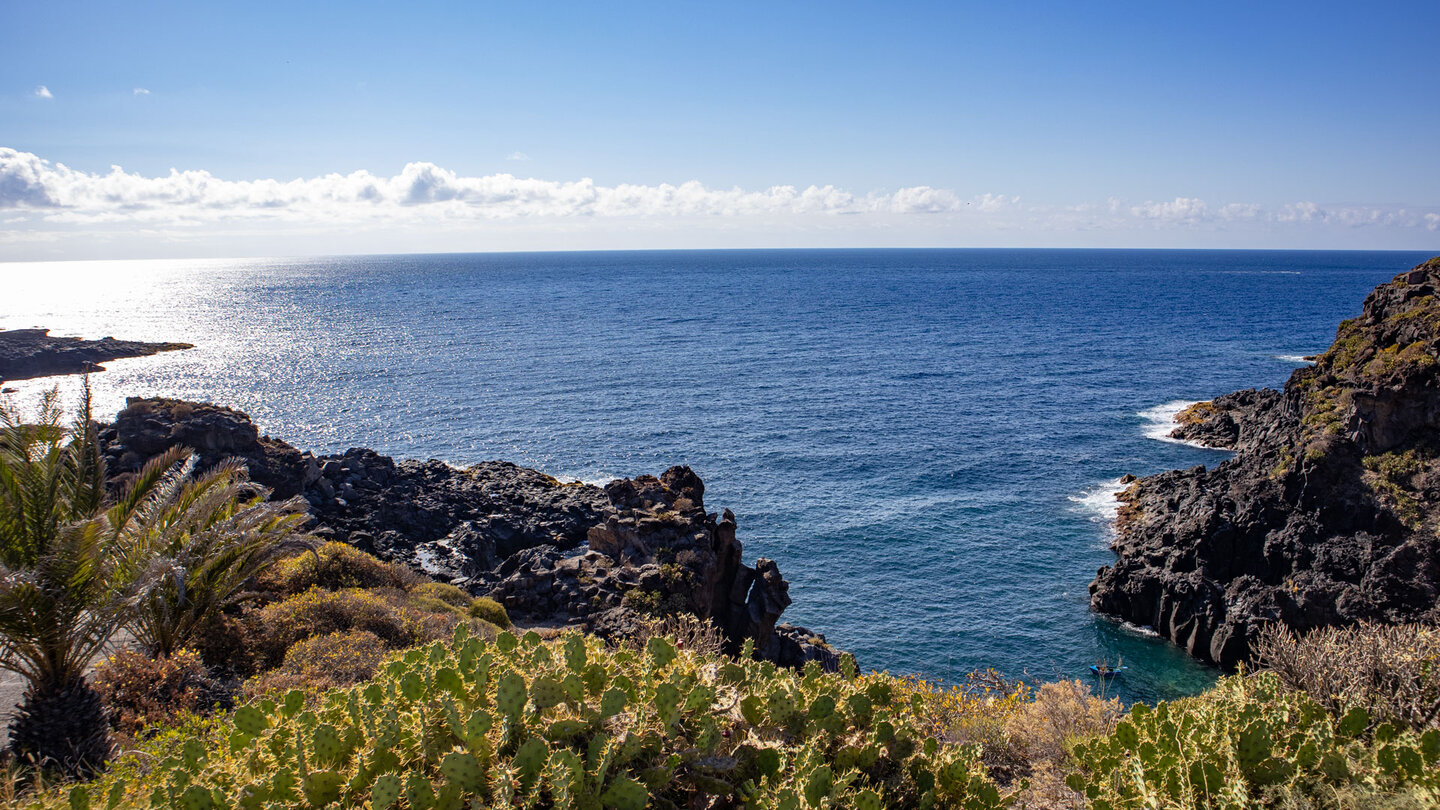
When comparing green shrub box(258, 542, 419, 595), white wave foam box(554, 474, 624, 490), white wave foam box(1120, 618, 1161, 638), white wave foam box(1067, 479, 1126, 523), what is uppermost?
green shrub box(258, 542, 419, 595)

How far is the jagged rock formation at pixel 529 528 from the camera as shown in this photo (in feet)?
107

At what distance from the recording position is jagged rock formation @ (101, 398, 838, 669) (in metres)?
32.7

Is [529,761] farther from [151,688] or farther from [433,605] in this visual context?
[433,605]

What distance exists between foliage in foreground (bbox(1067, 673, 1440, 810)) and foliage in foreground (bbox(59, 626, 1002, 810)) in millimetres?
1847

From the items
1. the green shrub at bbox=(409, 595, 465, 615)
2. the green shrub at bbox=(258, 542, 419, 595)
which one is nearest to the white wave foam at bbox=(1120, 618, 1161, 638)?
the green shrub at bbox=(409, 595, 465, 615)

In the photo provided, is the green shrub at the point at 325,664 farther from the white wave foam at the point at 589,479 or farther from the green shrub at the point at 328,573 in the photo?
the white wave foam at the point at 589,479

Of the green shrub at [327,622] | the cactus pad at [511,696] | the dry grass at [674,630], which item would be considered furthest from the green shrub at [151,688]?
the cactus pad at [511,696]

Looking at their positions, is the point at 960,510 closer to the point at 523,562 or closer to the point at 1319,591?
the point at 1319,591

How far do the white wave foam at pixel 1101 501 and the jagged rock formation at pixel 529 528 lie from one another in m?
26.3

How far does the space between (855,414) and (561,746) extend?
69299 mm

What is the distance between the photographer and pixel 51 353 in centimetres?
9931

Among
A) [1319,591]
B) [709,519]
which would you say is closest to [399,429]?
[709,519]

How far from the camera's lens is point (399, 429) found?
7325cm

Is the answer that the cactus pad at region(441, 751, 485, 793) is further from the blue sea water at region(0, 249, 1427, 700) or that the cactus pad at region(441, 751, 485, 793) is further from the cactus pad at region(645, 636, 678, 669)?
the blue sea water at region(0, 249, 1427, 700)
